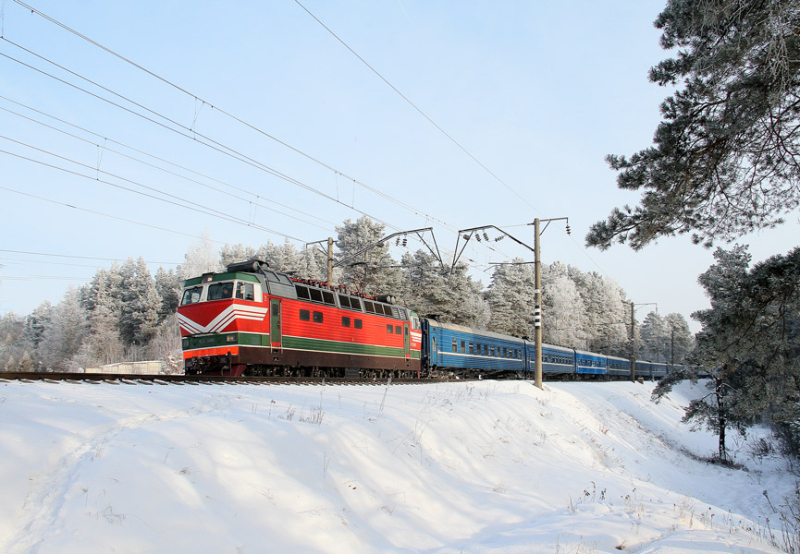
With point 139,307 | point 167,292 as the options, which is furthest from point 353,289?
point 167,292

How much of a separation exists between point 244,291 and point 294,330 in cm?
234

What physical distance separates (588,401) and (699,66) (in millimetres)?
22726

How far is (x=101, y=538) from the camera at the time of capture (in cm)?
375

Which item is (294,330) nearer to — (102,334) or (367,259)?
(367,259)

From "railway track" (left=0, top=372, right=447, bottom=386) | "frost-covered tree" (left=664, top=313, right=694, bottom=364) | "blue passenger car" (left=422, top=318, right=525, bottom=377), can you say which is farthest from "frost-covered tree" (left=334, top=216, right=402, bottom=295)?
"frost-covered tree" (left=664, top=313, right=694, bottom=364)

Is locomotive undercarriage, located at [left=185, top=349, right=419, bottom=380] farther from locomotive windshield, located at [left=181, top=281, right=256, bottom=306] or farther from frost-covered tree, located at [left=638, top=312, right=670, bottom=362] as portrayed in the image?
frost-covered tree, located at [left=638, top=312, right=670, bottom=362]

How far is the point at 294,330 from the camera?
54.5ft

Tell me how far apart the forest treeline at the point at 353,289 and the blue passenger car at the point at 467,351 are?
15.8ft

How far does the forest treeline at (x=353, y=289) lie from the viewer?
48.2 metres

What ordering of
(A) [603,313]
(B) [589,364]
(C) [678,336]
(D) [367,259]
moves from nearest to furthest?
(D) [367,259] → (B) [589,364] → (A) [603,313] → (C) [678,336]

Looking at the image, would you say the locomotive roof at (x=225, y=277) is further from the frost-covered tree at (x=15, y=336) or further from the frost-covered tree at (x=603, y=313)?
the frost-covered tree at (x=603, y=313)

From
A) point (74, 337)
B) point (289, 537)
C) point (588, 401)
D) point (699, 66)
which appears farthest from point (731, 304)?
point (74, 337)

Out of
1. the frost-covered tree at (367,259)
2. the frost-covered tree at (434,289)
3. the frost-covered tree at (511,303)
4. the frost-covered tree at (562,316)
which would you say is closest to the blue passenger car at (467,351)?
the frost-covered tree at (434,289)

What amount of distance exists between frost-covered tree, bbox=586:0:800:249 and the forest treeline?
2197 cm
